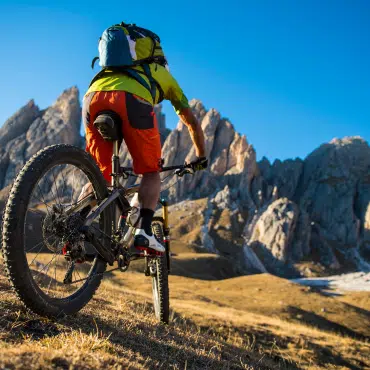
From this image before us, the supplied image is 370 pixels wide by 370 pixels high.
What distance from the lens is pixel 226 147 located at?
162125 mm

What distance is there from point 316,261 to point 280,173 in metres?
56.9

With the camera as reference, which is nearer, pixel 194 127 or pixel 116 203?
pixel 116 203

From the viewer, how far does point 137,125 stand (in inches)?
165

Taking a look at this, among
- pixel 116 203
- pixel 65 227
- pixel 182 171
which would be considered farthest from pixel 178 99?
pixel 65 227

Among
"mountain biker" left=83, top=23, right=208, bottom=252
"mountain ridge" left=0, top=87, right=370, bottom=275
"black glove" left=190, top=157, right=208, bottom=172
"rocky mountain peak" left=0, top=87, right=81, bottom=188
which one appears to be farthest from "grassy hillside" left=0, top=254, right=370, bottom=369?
"rocky mountain peak" left=0, top=87, right=81, bottom=188

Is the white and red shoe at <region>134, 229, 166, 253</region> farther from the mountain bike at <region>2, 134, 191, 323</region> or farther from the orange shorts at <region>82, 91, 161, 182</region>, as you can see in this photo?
the orange shorts at <region>82, 91, 161, 182</region>

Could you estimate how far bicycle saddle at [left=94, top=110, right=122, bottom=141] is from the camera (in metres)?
4.07

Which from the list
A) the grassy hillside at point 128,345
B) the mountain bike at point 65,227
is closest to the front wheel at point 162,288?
the grassy hillside at point 128,345

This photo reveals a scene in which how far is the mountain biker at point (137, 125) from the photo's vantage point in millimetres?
4180

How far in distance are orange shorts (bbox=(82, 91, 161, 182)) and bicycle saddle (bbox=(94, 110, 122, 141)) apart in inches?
2.0

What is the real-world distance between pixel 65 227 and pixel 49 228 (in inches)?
5.9

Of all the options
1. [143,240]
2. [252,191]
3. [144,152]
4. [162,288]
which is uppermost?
[252,191]

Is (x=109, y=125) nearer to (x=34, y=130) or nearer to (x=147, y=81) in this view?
(x=147, y=81)

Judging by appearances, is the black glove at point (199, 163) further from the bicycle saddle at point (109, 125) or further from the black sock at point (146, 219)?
the bicycle saddle at point (109, 125)
